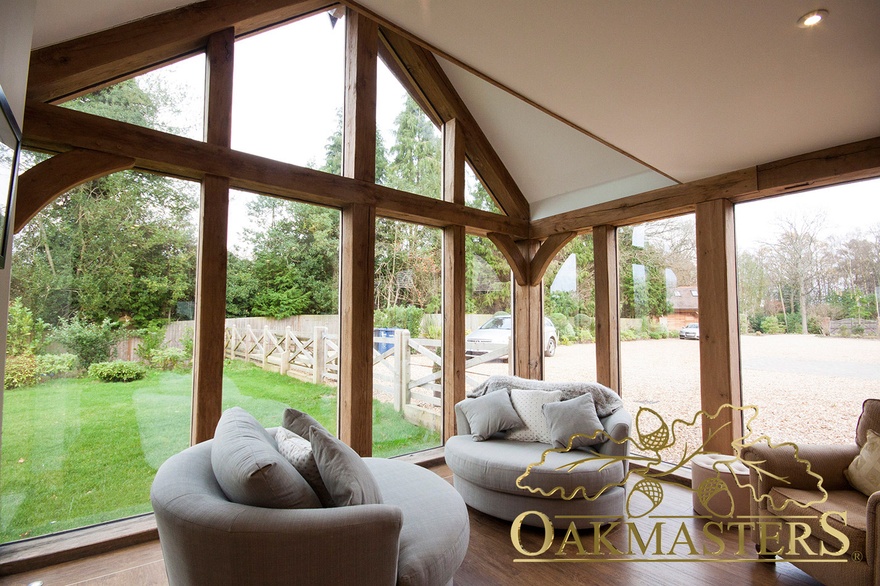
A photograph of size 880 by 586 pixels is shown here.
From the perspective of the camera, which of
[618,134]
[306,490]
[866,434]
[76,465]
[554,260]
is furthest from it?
[554,260]

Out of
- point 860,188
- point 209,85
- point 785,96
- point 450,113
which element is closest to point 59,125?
point 209,85

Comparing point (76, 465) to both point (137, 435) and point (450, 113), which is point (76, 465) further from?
point (450, 113)

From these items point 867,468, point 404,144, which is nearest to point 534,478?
point 867,468

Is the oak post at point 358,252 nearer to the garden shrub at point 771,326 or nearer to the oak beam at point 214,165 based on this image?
the oak beam at point 214,165

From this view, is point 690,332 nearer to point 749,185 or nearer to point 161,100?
point 749,185

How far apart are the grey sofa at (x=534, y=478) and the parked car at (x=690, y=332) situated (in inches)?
46.1

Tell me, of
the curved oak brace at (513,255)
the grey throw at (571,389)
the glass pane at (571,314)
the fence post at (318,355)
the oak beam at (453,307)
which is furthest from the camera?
the curved oak brace at (513,255)

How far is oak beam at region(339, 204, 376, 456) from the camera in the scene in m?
3.70

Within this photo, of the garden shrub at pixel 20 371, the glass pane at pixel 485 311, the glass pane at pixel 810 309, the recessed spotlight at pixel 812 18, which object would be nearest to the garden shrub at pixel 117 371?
the garden shrub at pixel 20 371

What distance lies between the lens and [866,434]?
2.44m

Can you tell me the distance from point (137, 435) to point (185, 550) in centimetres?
176

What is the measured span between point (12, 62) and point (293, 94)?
214 cm

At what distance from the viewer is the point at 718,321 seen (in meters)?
3.59

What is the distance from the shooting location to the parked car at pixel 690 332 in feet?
12.7
